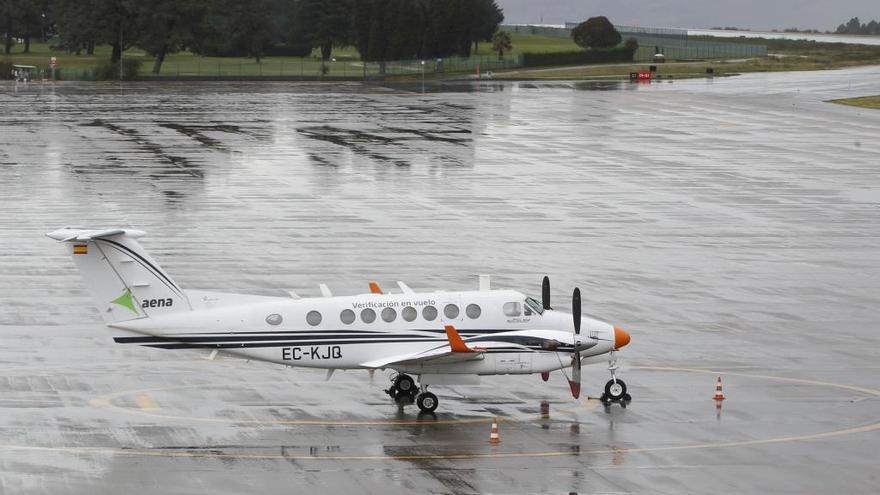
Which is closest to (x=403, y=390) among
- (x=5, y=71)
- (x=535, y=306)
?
(x=535, y=306)

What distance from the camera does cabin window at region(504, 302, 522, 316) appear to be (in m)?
31.6

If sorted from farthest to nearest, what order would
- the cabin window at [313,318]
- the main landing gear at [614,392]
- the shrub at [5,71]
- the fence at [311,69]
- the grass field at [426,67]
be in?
the grass field at [426,67] → the fence at [311,69] → the shrub at [5,71] → the main landing gear at [614,392] → the cabin window at [313,318]

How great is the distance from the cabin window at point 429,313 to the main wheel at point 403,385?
1.59 metres

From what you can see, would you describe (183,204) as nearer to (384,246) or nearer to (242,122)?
(384,246)

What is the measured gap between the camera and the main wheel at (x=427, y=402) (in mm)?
30875

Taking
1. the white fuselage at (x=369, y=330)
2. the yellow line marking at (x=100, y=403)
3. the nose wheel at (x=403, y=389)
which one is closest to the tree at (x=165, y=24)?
the yellow line marking at (x=100, y=403)

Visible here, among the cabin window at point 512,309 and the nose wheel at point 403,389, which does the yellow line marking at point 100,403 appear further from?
the cabin window at point 512,309

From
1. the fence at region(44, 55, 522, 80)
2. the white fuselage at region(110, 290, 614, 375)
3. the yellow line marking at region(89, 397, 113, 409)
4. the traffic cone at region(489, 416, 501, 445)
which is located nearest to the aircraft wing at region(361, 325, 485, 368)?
the white fuselage at region(110, 290, 614, 375)

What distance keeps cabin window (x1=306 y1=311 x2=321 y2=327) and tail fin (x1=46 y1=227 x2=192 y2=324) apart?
8.23ft

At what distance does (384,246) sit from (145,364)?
59.6 feet

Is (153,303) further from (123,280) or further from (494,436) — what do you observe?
(494,436)

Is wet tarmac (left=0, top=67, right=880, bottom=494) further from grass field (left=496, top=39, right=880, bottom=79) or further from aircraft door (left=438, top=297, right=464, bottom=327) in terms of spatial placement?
grass field (left=496, top=39, right=880, bottom=79)

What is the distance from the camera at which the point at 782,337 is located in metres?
38.9

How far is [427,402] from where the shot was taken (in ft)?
101
